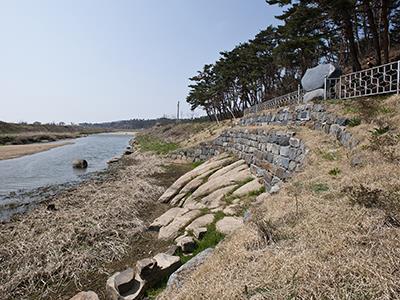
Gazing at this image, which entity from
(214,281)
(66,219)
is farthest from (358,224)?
(66,219)

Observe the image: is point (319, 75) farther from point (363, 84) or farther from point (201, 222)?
point (201, 222)

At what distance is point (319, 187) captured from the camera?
15.7 feet

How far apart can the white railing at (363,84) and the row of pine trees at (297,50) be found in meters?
4.94

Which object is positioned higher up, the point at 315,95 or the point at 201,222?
the point at 315,95

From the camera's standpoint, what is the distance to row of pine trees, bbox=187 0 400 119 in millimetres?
13062

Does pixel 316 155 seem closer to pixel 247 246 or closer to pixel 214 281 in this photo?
pixel 247 246

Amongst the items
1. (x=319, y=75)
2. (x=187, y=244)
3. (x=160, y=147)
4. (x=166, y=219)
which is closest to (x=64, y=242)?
(x=166, y=219)

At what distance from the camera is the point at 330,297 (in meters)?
2.23

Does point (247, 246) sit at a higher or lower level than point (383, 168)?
lower

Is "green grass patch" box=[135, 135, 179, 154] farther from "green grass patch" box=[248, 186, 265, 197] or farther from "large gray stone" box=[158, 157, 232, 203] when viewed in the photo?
"green grass patch" box=[248, 186, 265, 197]

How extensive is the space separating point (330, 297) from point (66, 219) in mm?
8644

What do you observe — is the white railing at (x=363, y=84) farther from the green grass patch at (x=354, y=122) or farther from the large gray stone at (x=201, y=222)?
the large gray stone at (x=201, y=222)

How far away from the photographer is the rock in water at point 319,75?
961 cm

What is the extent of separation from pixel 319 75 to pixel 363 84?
1.58 meters
